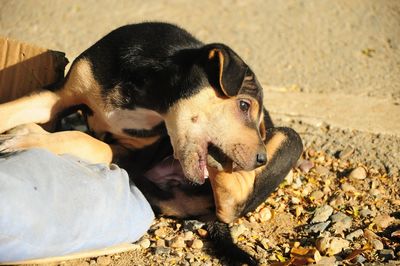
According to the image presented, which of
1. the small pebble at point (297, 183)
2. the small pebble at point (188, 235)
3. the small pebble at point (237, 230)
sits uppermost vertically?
the small pebble at point (188, 235)

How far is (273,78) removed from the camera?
24.2ft

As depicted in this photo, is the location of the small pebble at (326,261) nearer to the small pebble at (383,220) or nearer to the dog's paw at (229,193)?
the small pebble at (383,220)

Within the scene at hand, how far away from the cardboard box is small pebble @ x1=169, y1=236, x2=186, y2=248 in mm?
1855

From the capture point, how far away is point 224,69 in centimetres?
429

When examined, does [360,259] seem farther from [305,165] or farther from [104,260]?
[104,260]

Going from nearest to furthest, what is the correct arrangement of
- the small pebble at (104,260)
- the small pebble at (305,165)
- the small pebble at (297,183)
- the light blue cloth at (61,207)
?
1. the light blue cloth at (61,207)
2. the small pebble at (104,260)
3. the small pebble at (297,183)
4. the small pebble at (305,165)

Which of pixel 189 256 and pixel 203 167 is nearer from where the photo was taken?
pixel 189 256

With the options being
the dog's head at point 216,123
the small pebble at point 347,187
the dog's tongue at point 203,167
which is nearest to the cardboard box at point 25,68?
the dog's head at point 216,123

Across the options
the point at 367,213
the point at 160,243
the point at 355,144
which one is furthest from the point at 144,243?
the point at 355,144

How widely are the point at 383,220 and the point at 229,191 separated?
1191mm

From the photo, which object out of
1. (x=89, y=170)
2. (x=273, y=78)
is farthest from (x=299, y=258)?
(x=273, y=78)

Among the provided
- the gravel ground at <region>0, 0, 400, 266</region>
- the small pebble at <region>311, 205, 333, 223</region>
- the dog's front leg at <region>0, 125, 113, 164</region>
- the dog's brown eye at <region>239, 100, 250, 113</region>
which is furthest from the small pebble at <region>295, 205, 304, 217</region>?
the dog's front leg at <region>0, 125, 113, 164</region>

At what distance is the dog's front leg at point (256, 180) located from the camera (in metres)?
4.68

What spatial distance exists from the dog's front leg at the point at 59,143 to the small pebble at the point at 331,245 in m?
1.72
